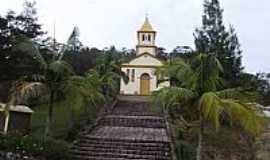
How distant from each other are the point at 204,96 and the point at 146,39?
3484 cm

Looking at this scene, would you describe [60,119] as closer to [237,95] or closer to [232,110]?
[237,95]

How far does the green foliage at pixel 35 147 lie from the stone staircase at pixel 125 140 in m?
0.91

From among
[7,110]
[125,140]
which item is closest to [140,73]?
[125,140]

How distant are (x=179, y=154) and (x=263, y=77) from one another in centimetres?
2974

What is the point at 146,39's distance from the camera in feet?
160

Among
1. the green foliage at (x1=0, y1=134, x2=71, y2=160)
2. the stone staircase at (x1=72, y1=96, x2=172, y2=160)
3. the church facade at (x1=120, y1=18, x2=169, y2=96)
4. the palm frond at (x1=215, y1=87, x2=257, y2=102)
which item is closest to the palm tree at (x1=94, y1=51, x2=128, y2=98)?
the stone staircase at (x1=72, y1=96, x2=172, y2=160)

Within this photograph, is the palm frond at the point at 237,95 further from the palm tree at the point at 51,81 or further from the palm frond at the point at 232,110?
the palm tree at the point at 51,81

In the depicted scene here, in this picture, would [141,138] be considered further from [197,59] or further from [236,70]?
[236,70]

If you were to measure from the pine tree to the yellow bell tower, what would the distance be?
11.0 m

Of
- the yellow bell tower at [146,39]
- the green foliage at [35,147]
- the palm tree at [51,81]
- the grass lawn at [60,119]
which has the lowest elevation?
the green foliage at [35,147]

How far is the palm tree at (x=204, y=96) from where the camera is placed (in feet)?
45.5

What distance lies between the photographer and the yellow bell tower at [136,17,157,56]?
158 feet

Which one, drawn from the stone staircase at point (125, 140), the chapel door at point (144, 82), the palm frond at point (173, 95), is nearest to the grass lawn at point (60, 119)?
the stone staircase at point (125, 140)

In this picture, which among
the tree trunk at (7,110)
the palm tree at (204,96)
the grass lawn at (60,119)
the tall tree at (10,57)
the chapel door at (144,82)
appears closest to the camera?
the palm tree at (204,96)
